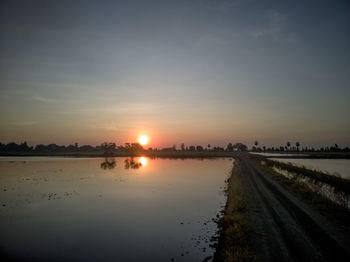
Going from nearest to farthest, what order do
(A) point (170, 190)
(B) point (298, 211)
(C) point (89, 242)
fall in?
1. (C) point (89, 242)
2. (B) point (298, 211)
3. (A) point (170, 190)

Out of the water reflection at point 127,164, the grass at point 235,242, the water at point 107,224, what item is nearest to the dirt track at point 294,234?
the grass at point 235,242

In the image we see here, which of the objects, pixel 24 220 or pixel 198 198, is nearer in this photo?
pixel 24 220

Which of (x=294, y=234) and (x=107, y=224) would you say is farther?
(x=107, y=224)

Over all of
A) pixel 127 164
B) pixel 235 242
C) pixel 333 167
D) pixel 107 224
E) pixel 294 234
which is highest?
pixel 333 167

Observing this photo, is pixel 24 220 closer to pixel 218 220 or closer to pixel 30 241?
pixel 30 241

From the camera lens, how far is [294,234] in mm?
15750

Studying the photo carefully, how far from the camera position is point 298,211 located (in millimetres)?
21344

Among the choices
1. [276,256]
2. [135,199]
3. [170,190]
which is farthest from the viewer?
[170,190]

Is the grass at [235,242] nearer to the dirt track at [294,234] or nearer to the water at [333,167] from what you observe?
the dirt track at [294,234]

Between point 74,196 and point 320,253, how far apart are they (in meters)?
28.6

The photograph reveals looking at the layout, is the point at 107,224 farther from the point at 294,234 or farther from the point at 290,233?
the point at 294,234

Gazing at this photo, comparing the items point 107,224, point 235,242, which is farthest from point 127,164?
point 235,242

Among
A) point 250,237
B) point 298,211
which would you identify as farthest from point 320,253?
point 298,211

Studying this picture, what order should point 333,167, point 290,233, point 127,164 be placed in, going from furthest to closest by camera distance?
point 127,164, point 333,167, point 290,233
